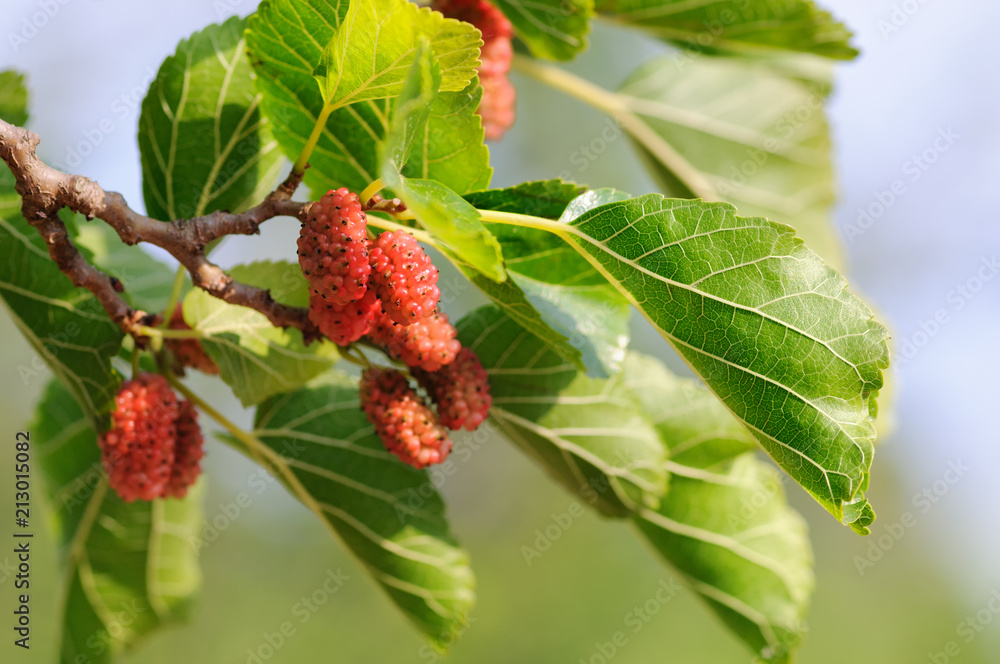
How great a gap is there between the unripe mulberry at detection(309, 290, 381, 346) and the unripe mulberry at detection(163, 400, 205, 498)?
28cm

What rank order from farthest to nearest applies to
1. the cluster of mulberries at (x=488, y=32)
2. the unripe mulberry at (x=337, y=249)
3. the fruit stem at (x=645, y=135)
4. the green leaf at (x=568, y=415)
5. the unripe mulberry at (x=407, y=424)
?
the fruit stem at (x=645, y=135), the cluster of mulberries at (x=488, y=32), the green leaf at (x=568, y=415), the unripe mulberry at (x=407, y=424), the unripe mulberry at (x=337, y=249)

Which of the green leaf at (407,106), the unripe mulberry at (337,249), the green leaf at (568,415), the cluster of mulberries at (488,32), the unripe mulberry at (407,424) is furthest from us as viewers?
the cluster of mulberries at (488,32)

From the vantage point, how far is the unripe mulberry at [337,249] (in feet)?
1.73

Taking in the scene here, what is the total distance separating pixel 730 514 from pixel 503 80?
649mm

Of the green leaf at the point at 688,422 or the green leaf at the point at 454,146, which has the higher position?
the green leaf at the point at 454,146

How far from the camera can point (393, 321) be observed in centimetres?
58

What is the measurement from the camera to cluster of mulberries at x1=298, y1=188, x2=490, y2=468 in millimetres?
532

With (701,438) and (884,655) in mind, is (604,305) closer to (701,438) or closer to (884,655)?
(701,438)

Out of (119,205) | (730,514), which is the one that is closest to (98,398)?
(119,205)

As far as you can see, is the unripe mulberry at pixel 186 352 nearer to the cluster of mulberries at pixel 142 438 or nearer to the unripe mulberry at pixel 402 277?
the cluster of mulberries at pixel 142 438

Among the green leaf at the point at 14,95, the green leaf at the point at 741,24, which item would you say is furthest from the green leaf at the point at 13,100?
the green leaf at the point at 741,24

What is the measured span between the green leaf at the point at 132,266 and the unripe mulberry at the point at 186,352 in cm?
12

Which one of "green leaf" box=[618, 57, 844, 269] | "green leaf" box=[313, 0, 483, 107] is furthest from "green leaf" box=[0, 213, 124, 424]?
"green leaf" box=[618, 57, 844, 269]

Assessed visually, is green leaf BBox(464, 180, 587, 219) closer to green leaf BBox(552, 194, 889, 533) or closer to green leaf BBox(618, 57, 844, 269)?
green leaf BBox(552, 194, 889, 533)
